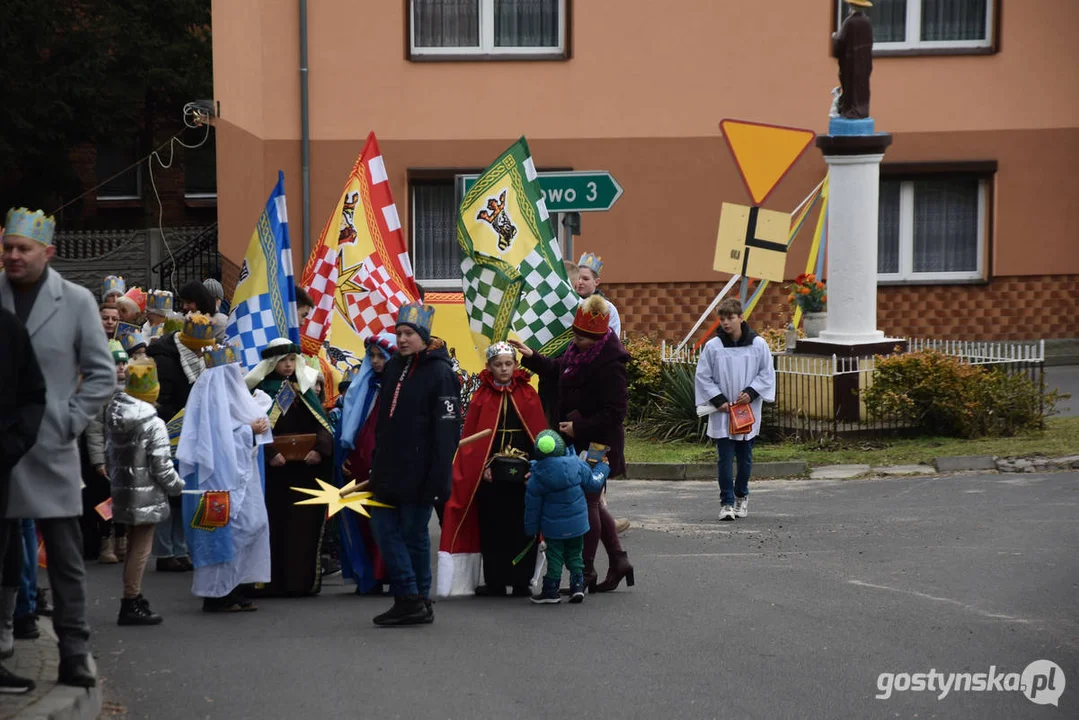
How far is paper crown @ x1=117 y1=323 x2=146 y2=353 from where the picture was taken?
11367 mm

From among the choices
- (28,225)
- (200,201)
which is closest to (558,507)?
(28,225)

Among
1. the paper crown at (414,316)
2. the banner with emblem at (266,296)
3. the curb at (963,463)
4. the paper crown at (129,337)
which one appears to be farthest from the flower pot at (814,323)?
the paper crown at (414,316)

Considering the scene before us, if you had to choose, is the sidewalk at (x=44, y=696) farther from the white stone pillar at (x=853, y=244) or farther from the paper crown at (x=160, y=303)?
the white stone pillar at (x=853, y=244)

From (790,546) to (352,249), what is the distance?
3956 mm

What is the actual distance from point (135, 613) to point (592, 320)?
318 centimetres

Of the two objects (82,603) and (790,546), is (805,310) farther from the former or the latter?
(82,603)

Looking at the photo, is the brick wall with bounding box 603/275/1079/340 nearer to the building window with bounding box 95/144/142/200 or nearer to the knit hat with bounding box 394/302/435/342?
the knit hat with bounding box 394/302/435/342

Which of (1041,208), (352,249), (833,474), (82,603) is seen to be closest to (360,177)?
(352,249)

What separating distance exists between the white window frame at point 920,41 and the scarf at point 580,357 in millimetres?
14998

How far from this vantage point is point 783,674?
770cm

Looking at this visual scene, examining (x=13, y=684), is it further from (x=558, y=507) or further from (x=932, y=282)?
(x=932, y=282)

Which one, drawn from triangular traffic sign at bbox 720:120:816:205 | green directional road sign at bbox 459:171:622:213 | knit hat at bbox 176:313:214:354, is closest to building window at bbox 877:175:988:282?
triangular traffic sign at bbox 720:120:816:205

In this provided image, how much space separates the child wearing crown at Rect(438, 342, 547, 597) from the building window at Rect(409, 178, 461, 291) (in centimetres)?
1400

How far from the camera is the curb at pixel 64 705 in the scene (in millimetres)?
6504
